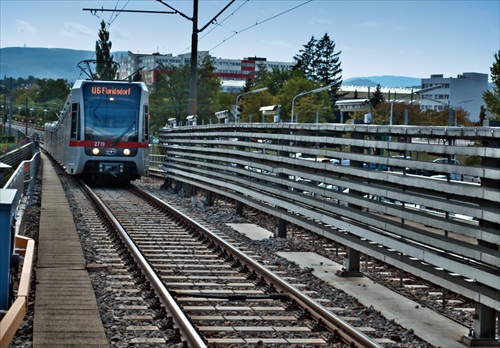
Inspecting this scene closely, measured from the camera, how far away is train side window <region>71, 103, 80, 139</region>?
2938 cm

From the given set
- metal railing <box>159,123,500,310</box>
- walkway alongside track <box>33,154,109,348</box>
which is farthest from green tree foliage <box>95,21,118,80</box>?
walkway alongside track <box>33,154,109,348</box>

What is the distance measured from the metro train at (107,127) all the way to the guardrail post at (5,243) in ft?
70.1

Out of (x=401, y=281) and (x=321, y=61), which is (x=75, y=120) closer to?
(x=401, y=281)

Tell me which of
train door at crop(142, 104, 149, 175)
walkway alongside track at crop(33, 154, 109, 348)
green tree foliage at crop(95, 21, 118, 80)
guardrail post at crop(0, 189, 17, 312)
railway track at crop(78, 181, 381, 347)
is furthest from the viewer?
green tree foliage at crop(95, 21, 118, 80)

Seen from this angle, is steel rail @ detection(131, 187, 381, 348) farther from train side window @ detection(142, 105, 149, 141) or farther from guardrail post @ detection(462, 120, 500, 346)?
train side window @ detection(142, 105, 149, 141)

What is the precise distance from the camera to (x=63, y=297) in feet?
32.9

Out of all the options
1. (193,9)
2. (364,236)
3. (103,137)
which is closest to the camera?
(364,236)

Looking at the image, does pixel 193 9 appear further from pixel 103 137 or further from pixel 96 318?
pixel 96 318

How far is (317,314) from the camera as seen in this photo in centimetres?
913

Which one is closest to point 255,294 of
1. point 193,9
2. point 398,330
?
point 398,330

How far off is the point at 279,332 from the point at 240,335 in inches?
15.4

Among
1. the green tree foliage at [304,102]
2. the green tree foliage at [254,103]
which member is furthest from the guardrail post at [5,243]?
the green tree foliage at [254,103]

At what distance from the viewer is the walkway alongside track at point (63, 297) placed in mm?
8164

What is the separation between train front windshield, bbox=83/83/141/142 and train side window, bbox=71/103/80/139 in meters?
0.26
